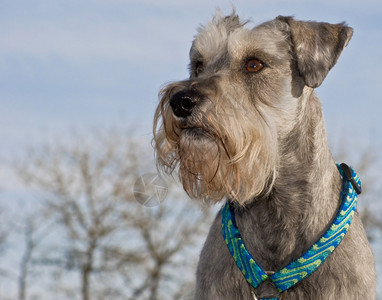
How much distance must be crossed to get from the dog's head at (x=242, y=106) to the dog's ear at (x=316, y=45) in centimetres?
1

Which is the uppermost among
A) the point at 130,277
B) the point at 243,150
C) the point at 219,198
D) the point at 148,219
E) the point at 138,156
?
the point at 243,150

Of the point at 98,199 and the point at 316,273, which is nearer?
the point at 316,273

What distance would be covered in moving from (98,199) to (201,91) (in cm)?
2919

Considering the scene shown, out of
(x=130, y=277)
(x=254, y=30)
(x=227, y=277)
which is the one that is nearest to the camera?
(x=227, y=277)

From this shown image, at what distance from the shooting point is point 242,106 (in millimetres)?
5613

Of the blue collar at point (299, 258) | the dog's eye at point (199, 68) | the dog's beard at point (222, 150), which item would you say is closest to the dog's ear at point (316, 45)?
the dog's beard at point (222, 150)

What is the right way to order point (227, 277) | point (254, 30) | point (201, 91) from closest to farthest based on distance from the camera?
point (201, 91)
point (227, 277)
point (254, 30)

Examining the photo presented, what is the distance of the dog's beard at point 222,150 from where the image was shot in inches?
214

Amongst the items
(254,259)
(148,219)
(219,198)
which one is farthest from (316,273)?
(148,219)

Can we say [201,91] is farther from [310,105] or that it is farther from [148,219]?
[148,219]

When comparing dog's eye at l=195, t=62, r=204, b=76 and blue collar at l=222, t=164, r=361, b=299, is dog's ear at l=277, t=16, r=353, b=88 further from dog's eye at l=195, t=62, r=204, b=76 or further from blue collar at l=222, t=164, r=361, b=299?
blue collar at l=222, t=164, r=361, b=299

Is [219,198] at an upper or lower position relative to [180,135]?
lower

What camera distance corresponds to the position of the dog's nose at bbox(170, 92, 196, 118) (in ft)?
17.2

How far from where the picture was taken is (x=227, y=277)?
568cm
